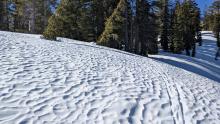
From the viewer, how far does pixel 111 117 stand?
8.28 meters

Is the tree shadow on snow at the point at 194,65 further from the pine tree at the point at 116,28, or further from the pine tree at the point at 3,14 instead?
the pine tree at the point at 3,14

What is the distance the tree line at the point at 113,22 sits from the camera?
35844 millimetres

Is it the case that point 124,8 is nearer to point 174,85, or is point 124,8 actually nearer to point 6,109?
point 174,85

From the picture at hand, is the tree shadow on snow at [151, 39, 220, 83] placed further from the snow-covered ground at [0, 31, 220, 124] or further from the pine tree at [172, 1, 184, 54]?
the pine tree at [172, 1, 184, 54]

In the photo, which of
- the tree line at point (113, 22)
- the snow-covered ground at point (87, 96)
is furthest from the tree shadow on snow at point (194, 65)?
the snow-covered ground at point (87, 96)

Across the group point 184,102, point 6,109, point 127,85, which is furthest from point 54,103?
point 184,102

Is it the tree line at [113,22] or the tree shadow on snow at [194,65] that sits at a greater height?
the tree line at [113,22]

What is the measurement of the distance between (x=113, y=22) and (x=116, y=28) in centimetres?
74

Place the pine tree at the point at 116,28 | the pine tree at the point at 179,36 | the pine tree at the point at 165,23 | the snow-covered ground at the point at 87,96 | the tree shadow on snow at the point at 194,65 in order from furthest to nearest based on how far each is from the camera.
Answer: the pine tree at the point at 165,23 < the pine tree at the point at 179,36 < the pine tree at the point at 116,28 < the tree shadow on snow at the point at 194,65 < the snow-covered ground at the point at 87,96

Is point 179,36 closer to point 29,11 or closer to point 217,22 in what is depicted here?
point 217,22

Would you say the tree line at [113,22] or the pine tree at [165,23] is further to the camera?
the pine tree at [165,23]

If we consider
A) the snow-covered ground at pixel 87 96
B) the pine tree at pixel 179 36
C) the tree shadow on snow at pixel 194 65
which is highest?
the pine tree at pixel 179 36

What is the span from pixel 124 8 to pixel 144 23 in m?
3.46

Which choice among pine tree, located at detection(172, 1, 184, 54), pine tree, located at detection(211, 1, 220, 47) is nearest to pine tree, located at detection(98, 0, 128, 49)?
pine tree, located at detection(172, 1, 184, 54)
